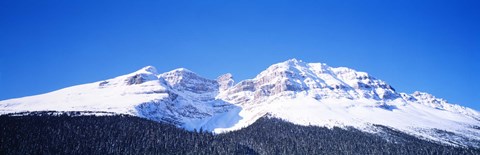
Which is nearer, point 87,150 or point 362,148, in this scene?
point 87,150

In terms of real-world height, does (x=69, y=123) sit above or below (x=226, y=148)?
above

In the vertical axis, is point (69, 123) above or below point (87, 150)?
above

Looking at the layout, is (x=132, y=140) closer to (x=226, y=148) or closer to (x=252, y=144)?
(x=226, y=148)

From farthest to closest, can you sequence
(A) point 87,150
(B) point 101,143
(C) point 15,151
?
(B) point 101,143 < (A) point 87,150 < (C) point 15,151

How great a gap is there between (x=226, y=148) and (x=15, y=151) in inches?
3249

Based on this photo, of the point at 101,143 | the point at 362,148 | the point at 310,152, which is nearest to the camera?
the point at 101,143

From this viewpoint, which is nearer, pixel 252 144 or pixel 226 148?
pixel 226 148

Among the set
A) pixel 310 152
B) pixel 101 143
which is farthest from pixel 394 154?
pixel 101 143

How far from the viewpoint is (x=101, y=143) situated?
6486 inches

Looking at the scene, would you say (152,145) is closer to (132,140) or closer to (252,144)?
(132,140)

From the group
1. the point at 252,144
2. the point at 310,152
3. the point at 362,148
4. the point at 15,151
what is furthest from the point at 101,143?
the point at 362,148

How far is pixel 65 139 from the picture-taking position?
6486 inches

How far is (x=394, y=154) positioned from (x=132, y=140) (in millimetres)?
123208

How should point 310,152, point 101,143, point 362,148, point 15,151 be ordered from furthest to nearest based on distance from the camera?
point 362,148 < point 310,152 < point 101,143 < point 15,151
